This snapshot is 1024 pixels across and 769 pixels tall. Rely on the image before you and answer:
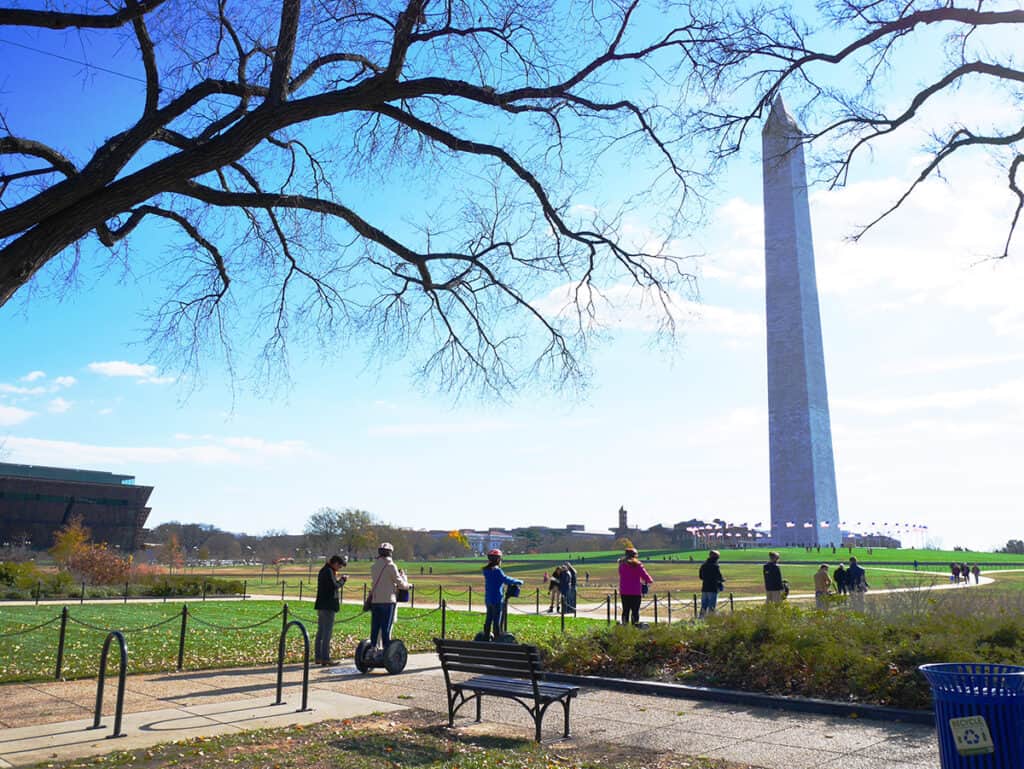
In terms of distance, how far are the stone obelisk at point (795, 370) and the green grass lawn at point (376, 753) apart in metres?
72.1

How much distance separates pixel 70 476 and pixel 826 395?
8003 cm

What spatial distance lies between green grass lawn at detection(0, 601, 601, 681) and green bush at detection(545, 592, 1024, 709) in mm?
3175

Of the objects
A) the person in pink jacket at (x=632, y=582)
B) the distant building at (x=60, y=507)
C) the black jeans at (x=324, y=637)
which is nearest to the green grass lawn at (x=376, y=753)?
the black jeans at (x=324, y=637)

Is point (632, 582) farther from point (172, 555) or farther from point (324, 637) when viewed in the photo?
point (172, 555)

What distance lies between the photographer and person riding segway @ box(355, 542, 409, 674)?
42.4 ft

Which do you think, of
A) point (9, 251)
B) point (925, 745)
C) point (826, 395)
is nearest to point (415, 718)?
point (925, 745)

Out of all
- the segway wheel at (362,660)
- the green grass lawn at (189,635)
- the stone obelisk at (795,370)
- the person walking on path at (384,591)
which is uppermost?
the stone obelisk at (795,370)

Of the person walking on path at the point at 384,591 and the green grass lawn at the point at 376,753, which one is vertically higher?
the person walking on path at the point at 384,591

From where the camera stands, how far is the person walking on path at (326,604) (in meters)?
13.4

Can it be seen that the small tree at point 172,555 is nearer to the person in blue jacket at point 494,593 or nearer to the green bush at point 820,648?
the person in blue jacket at point 494,593

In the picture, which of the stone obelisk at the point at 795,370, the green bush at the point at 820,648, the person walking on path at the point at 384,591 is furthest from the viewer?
the stone obelisk at the point at 795,370

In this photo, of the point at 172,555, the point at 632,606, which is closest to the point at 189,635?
the point at 632,606

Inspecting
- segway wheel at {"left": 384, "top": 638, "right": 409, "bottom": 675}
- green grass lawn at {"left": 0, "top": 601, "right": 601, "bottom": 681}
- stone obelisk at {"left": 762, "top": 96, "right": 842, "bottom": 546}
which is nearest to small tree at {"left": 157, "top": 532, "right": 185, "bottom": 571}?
stone obelisk at {"left": 762, "top": 96, "right": 842, "bottom": 546}

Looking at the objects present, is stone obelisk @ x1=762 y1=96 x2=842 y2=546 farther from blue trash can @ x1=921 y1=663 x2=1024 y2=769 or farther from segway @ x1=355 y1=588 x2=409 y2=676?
blue trash can @ x1=921 y1=663 x2=1024 y2=769
